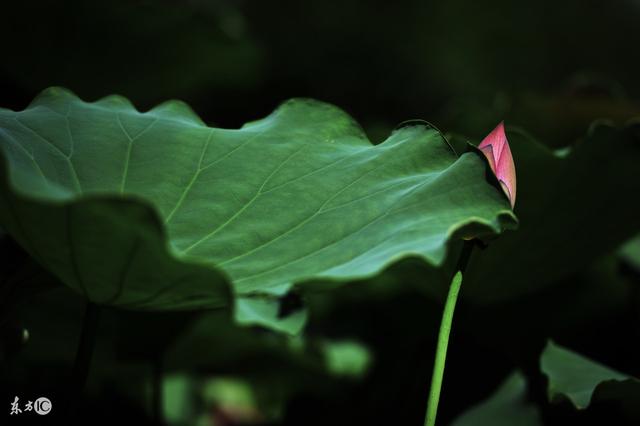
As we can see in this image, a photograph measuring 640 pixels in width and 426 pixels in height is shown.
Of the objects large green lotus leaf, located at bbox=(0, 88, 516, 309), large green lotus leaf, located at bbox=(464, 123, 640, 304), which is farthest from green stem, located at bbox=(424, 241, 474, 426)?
large green lotus leaf, located at bbox=(464, 123, 640, 304)

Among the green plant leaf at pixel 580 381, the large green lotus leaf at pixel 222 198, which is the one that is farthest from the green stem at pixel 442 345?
the green plant leaf at pixel 580 381

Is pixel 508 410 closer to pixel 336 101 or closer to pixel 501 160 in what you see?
pixel 501 160

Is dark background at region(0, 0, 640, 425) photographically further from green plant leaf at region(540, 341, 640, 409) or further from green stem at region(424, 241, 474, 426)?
green stem at region(424, 241, 474, 426)

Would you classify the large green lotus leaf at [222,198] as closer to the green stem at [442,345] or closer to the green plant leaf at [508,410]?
the green stem at [442,345]

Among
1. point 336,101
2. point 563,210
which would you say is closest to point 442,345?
point 563,210

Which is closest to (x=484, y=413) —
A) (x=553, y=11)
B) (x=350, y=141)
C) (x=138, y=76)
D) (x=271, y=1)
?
(x=350, y=141)
